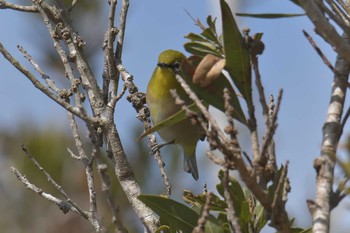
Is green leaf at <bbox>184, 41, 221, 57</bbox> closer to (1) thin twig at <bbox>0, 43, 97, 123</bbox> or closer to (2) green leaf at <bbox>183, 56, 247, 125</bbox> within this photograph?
(2) green leaf at <bbox>183, 56, 247, 125</bbox>

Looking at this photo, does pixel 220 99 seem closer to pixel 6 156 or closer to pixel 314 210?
pixel 314 210

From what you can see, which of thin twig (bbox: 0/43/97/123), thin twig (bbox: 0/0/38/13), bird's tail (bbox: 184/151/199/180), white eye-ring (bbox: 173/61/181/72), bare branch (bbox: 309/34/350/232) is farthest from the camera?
bird's tail (bbox: 184/151/199/180)

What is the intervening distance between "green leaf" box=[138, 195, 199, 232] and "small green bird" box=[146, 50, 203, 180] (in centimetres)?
207

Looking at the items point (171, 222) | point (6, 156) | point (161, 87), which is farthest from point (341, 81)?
point (6, 156)

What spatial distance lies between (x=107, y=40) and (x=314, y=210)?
1.35 meters

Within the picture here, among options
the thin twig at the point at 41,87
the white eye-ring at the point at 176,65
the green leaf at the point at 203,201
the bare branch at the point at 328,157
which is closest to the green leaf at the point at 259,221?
the green leaf at the point at 203,201

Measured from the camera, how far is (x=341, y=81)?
56.6 inches

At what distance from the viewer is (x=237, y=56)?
60.3 inches

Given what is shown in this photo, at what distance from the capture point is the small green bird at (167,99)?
12.5 feet

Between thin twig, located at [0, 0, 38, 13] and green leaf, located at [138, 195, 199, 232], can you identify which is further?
thin twig, located at [0, 0, 38, 13]

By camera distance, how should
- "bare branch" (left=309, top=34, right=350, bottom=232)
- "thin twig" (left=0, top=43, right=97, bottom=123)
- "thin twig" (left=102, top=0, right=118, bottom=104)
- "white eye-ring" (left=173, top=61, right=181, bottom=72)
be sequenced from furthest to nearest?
1. "white eye-ring" (left=173, top=61, right=181, bottom=72)
2. "thin twig" (left=102, top=0, right=118, bottom=104)
3. "thin twig" (left=0, top=43, right=97, bottom=123)
4. "bare branch" (left=309, top=34, right=350, bottom=232)

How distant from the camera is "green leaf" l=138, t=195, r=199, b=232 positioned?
1.66 meters

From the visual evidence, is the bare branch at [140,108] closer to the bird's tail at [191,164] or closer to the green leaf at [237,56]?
the green leaf at [237,56]

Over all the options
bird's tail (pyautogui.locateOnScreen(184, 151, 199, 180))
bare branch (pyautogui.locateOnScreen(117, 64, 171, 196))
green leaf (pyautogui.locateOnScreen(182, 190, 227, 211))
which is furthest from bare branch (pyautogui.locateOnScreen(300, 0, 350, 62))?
bird's tail (pyautogui.locateOnScreen(184, 151, 199, 180))
